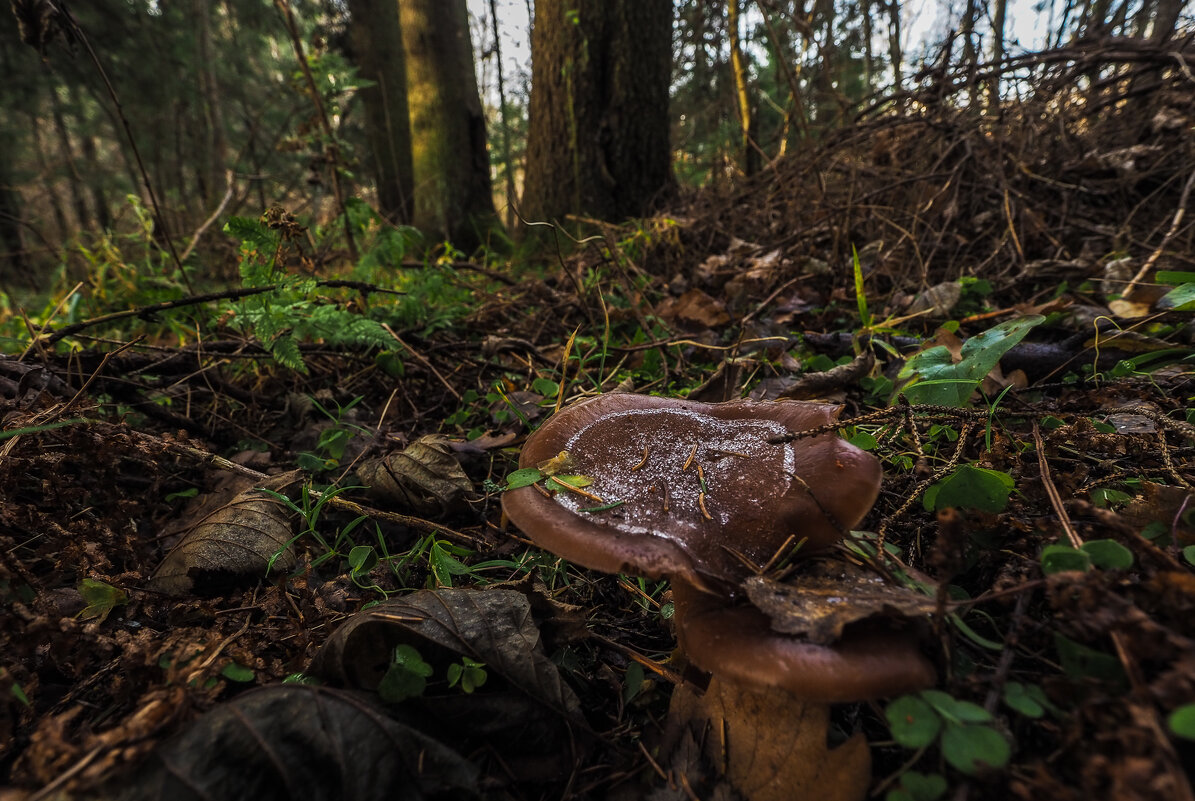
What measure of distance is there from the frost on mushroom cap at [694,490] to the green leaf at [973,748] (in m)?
0.36

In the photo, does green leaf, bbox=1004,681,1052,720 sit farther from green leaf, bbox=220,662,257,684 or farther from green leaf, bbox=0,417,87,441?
green leaf, bbox=0,417,87,441

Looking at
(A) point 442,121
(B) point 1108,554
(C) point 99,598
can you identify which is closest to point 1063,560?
(B) point 1108,554

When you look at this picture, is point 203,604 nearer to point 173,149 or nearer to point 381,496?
point 381,496

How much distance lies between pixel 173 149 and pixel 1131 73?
44.4ft

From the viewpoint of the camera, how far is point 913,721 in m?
0.81

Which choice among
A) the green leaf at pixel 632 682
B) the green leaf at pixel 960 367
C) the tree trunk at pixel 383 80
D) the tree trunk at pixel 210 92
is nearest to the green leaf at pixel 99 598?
the green leaf at pixel 632 682

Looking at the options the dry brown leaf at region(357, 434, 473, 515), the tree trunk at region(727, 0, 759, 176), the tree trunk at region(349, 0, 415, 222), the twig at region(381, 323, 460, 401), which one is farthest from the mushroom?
the tree trunk at region(349, 0, 415, 222)

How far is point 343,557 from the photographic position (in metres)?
1.58

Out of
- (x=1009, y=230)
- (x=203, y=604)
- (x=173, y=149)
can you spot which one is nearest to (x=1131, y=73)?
(x=1009, y=230)

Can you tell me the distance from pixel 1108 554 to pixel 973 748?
0.40 meters

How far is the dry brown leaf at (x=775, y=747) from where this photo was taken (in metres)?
0.90

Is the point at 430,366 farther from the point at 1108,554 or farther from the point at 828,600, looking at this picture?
the point at 1108,554

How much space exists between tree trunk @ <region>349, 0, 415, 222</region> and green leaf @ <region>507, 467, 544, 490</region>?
24.3 feet

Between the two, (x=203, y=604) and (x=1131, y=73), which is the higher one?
(x=1131, y=73)
